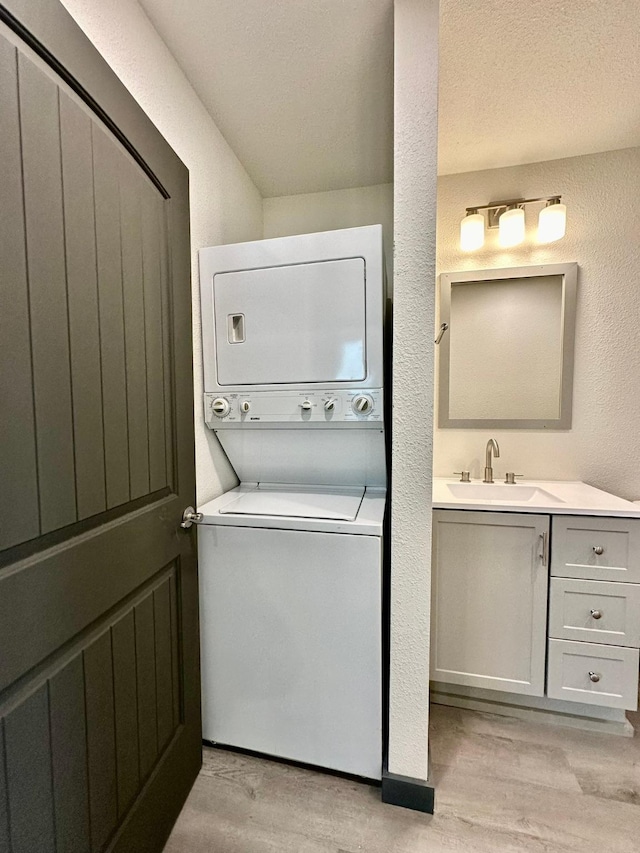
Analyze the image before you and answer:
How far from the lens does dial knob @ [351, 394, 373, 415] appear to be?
1.36 m

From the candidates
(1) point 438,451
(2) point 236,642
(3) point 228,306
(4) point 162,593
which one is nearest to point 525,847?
(2) point 236,642

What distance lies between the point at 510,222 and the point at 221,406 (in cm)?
181

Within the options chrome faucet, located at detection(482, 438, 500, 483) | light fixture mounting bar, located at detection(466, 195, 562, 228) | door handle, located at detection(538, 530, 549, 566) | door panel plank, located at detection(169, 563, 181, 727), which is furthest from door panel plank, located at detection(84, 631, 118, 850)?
light fixture mounting bar, located at detection(466, 195, 562, 228)

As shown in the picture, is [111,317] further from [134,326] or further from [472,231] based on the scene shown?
[472,231]

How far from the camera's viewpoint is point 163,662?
3.83ft

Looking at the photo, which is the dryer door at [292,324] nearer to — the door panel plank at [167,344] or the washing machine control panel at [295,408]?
the washing machine control panel at [295,408]

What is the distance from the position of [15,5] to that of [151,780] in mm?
1866

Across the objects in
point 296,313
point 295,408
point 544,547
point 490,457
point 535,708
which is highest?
point 296,313

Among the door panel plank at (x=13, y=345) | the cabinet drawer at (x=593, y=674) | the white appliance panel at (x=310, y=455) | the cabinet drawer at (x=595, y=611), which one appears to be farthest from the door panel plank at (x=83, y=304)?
the cabinet drawer at (x=593, y=674)

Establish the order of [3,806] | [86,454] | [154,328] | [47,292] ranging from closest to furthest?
[3,806] → [47,292] → [86,454] → [154,328]

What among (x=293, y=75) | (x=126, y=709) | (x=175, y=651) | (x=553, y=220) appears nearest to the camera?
(x=126, y=709)

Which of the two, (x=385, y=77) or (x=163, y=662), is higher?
(x=385, y=77)

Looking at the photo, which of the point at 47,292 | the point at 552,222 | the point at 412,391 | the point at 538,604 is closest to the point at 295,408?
the point at 412,391

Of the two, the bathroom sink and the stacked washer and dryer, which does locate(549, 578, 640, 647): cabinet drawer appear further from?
the stacked washer and dryer
